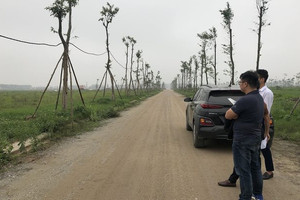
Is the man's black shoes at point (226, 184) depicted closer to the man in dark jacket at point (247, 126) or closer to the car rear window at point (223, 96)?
the man in dark jacket at point (247, 126)

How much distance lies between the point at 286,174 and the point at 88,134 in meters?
6.35

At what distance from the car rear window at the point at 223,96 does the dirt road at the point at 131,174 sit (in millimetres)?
1244

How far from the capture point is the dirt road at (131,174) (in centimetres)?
421

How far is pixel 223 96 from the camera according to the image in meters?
6.85

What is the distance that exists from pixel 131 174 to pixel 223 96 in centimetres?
313

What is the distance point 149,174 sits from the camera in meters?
5.11

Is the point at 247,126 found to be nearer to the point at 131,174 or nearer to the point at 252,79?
the point at 252,79

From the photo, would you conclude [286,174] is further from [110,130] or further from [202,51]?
[202,51]

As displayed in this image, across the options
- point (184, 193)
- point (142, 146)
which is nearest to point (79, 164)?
point (142, 146)

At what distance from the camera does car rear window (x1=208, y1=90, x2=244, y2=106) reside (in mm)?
6750

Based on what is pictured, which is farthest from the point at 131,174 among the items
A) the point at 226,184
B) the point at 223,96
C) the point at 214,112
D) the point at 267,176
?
the point at 223,96

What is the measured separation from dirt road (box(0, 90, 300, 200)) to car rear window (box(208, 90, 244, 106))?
124 centimetres

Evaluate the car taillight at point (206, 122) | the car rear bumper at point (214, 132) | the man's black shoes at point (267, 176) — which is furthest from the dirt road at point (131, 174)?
the car taillight at point (206, 122)

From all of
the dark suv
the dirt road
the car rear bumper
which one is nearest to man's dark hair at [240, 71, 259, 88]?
the dirt road
